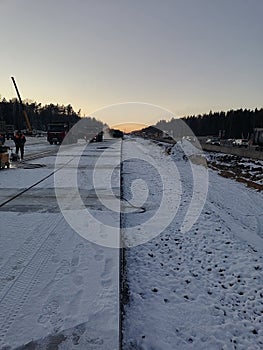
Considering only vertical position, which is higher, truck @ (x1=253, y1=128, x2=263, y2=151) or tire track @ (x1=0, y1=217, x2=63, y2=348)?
truck @ (x1=253, y1=128, x2=263, y2=151)

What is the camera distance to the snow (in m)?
3.68

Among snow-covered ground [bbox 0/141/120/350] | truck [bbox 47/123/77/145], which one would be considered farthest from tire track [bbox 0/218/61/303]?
truck [bbox 47/123/77/145]

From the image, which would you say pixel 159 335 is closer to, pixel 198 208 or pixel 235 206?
pixel 198 208

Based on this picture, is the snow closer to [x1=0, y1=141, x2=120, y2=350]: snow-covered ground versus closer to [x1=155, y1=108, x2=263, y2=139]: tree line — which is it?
[x1=0, y1=141, x2=120, y2=350]: snow-covered ground

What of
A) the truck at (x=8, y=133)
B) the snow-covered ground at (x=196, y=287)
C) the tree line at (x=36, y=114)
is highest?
the tree line at (x=36, y=114)

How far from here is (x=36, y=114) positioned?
443 feet

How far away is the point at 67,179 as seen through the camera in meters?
13.1

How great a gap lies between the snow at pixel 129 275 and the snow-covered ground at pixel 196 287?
2cm

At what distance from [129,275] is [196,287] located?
1.13 metres

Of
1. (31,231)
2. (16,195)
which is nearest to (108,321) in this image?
(31,231)

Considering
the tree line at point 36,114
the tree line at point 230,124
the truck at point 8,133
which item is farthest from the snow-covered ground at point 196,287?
the tree line at point 230,124

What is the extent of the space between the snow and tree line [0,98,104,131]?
213 feet

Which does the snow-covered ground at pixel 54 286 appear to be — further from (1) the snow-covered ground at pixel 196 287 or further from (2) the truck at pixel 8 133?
(2) the truck at pixel 8 133

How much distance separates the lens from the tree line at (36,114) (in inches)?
3583
